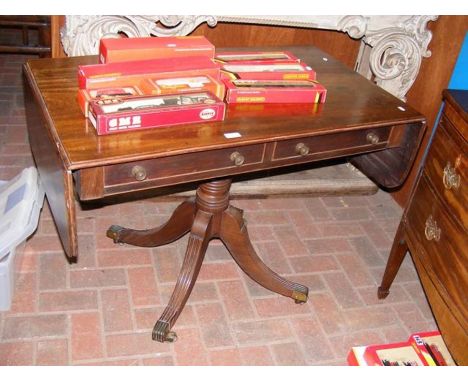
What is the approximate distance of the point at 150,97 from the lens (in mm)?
1804

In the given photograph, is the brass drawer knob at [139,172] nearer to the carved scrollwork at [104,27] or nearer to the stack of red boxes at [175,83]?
the stack of red boxes at [175,83]

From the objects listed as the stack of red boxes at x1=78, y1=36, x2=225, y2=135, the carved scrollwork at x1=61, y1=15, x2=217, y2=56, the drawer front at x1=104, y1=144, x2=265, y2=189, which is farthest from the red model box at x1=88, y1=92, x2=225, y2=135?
the carved scrollwork at x1=61, y1=15, x2=217, y2=56

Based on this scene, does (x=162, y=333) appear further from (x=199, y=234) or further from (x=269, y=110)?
(x=269, y=110)

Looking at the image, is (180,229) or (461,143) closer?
(461,143)

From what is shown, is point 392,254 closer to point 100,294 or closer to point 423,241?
point 423,241

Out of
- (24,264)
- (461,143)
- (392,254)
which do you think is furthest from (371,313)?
(24,264)

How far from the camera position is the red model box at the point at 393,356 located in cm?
222

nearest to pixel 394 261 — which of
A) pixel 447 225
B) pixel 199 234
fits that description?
pixel 447 225

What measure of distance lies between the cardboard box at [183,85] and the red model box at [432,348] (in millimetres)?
1356

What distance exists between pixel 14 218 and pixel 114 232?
55 cm

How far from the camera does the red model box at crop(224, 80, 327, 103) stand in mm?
1979

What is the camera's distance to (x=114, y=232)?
2.80m
